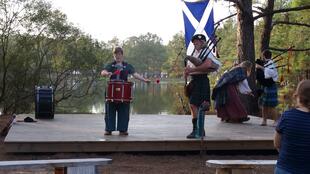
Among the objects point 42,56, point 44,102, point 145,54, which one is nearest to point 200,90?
point 44,102

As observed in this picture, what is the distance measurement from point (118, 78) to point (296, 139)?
4.46 meters

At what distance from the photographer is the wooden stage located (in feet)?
23.8

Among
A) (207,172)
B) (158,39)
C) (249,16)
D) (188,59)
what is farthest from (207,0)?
(158,39)

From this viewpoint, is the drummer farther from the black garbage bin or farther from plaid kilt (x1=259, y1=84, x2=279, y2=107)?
the black garbage bin

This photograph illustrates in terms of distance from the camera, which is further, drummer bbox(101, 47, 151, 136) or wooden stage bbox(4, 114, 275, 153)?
drummer bbox(101, 47, 151, 136)

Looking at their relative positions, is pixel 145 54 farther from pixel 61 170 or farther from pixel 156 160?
pixel 61 170

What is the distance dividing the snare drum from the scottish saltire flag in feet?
15.9

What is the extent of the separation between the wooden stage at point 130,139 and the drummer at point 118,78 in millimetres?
173

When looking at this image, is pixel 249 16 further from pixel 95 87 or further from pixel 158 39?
pixel 158 39

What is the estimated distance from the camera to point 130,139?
757 cm

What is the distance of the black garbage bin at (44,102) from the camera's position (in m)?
10.4

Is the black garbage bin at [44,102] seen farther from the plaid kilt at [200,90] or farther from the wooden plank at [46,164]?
the wooden plank at [46,164]

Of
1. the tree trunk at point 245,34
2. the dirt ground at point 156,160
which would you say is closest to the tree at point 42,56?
the tree trunk at point 245,34

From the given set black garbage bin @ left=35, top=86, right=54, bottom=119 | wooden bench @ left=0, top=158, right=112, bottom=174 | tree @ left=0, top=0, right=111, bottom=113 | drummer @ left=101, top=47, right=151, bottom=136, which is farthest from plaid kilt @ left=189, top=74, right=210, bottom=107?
tree @ left=0, top=0, right=111, bottom=113
